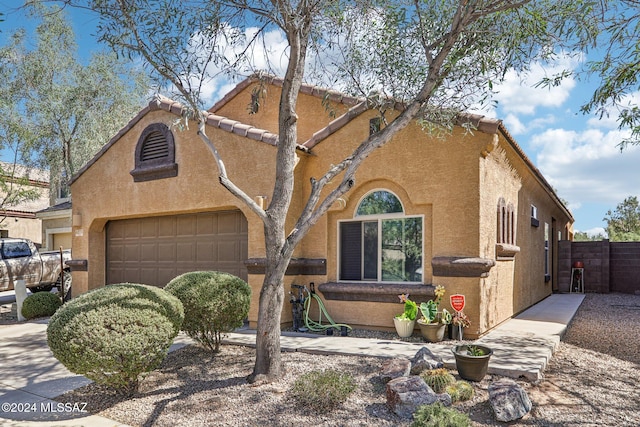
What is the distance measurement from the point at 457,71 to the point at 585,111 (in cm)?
262

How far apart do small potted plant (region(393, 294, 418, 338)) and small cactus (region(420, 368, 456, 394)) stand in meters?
2.57

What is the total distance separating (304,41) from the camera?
650 cm

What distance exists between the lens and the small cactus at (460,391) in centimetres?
529

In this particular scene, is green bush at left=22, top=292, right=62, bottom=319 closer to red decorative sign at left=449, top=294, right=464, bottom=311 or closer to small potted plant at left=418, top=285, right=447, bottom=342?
small potted plant at left=418, top=285, right=447, bottom=342

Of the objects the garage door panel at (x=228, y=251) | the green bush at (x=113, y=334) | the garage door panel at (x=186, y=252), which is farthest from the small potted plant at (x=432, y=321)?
the garage door panel at (x=186, y=252)

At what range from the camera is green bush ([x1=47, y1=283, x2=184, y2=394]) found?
5.05 metres

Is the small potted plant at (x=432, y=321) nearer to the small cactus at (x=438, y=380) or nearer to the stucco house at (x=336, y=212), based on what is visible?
the stucco house at (x=336, y=212)

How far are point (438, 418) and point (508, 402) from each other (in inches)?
44.3

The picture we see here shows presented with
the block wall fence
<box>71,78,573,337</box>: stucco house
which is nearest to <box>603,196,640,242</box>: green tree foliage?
the block wall fence

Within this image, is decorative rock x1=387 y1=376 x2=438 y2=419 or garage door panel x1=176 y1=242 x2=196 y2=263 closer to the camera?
decorative rock x1=387 y1=376 x2=438 y2=419

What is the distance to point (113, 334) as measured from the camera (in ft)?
17.0

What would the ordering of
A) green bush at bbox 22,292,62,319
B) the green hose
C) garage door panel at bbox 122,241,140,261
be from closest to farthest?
1. the green hose
2. green bush at bbox 22,292,62,319
3. garage door panel at bbox 122,241,140,261

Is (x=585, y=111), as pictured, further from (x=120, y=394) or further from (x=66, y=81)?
(x=66, y=81)

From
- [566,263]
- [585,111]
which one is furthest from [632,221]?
[585,111]
